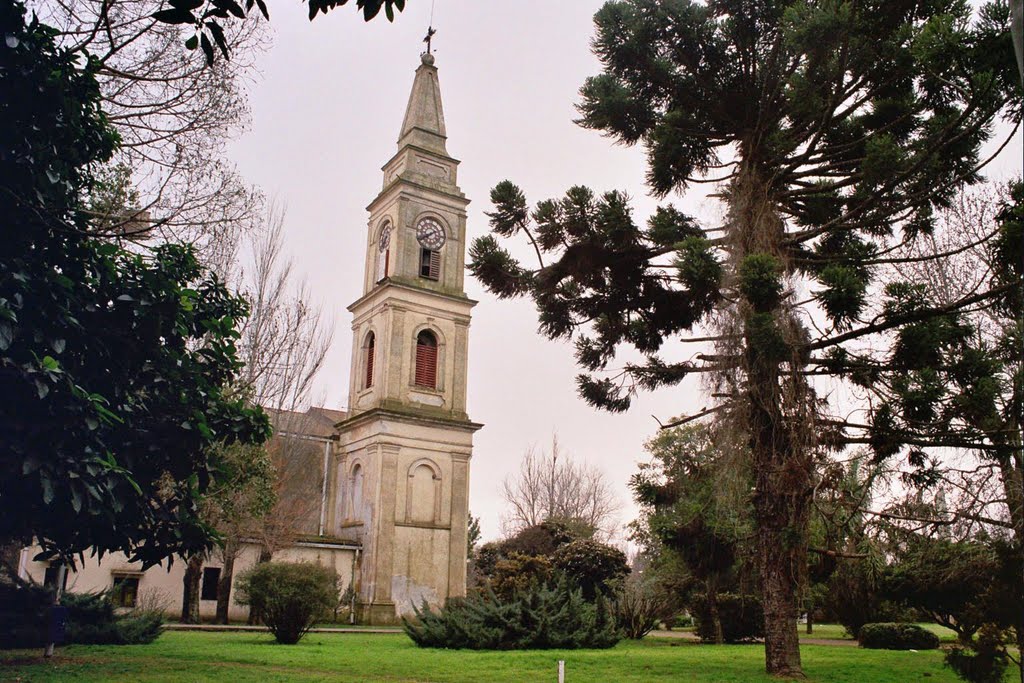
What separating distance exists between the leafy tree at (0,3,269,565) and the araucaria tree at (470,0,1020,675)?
600cm

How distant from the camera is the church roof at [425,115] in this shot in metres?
38.8

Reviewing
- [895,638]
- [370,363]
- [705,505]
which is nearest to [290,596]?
[705,505]

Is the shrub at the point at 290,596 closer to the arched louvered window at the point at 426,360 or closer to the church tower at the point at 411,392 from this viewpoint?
the church tower at the point at 411,392

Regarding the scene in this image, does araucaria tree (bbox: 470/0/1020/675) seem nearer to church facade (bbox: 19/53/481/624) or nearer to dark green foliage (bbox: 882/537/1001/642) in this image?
dark green foliage (bbox: 882/537/1001/642)

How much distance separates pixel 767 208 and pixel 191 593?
2386 centimetres

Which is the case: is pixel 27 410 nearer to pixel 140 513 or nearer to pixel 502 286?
pixel 140 513

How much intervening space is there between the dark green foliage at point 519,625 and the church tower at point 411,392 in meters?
14.8

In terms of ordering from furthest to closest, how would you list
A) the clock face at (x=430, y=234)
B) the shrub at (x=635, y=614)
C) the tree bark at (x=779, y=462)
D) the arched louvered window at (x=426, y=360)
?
the clock face at (x=430, y=234) < the arched louvered window at (x=426, y=360) < the shrub at (x=635, y=614) < the tree bark at (x=779, y=462)

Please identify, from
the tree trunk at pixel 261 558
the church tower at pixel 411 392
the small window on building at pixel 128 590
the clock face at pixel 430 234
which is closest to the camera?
the tree trunk at pixel 261 558

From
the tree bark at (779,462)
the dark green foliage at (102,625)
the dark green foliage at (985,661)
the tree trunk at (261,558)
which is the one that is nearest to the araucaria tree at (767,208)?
the tree bark at (779,462)

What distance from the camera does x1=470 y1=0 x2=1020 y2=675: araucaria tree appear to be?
12195mm

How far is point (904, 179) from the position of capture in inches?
490

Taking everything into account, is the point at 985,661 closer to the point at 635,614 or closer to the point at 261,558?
the point at 635,614

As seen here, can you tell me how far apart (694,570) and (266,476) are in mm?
14259
